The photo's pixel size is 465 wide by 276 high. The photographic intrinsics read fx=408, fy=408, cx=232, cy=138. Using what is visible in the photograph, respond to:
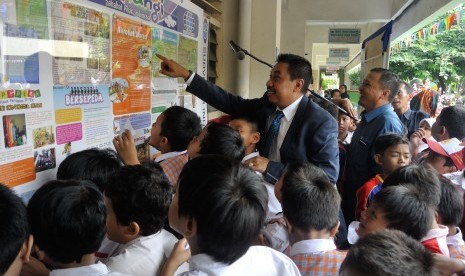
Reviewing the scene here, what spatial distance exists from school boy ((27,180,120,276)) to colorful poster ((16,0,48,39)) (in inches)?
29.3

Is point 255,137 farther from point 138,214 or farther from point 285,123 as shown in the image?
point 138,214

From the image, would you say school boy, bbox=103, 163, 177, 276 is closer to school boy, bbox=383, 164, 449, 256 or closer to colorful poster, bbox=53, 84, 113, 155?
colorful poster, bbox=53, 84, 113, 155

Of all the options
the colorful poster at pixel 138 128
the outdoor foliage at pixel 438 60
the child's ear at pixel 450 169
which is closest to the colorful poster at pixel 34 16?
the colorful poster at pixel 138 128

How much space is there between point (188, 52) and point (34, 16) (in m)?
1.57

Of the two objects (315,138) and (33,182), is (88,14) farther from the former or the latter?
(315,138)

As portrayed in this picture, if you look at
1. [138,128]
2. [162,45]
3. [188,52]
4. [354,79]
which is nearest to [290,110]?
[138,128]

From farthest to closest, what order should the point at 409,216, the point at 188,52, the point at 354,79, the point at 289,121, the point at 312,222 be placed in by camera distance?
1. the point at 354,79
2. the point at 188,52
3. the point at 289,121
4. the point at 409,216
5. the point at 312,222

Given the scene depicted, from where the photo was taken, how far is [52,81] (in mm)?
1624

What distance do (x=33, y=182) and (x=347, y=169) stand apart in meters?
1.95

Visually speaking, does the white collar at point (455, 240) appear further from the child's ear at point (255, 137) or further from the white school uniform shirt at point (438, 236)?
the child's ear at point (255, 137)

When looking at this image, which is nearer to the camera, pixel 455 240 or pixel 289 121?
pixel 455 240

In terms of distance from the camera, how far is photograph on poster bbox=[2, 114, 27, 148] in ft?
4.62

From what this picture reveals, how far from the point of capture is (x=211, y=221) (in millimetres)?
931

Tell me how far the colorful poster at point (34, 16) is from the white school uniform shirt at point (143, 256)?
0.88 m
